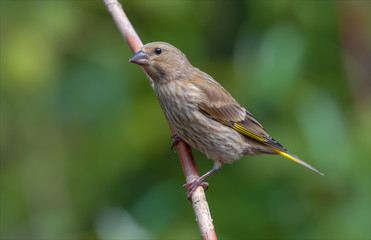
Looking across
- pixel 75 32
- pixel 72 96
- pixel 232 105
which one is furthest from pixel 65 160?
pixel 232 105

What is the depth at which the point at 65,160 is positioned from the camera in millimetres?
3857

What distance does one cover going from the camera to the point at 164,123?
12.5ft

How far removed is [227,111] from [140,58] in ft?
2.52

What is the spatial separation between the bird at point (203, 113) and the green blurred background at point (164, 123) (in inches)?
3.4

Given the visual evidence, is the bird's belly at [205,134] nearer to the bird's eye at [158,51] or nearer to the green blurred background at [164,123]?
the green blurred background at [164,123]

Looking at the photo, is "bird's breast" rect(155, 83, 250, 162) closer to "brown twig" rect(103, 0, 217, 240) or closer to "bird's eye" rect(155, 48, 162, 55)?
"brown twig" rect(103, 0, 217, 240)

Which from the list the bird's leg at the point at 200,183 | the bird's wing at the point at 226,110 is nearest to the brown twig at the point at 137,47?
the bird's leg at the point at 200,183

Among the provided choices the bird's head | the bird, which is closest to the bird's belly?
the bird

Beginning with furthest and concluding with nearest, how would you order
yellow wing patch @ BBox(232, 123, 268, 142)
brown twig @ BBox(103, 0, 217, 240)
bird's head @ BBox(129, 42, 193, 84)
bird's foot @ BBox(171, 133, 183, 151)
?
1. yellow wing patch @ BBox(232, 123, 268, 142)
2. bird's foot @ BBox(171, 133, 183, 151)
3. bird's head @ BBox(129, 42, 193, 84)
4. brown twig @ BBox(103, 0, 217, 240)

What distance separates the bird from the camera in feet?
11.5

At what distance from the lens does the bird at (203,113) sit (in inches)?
137

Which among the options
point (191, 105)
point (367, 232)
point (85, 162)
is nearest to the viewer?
point (367, 232)

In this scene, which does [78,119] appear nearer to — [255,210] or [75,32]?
[75,32]

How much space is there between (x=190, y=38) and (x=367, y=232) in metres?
1.70
